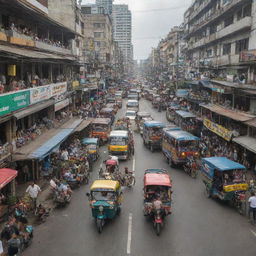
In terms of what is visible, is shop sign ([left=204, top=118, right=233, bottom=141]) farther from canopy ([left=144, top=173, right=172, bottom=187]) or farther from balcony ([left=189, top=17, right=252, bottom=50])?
canopy ([left=144, top=173, right=172, bottom=187])

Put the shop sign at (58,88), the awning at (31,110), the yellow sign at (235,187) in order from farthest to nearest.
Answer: the shop sign at (58,88) → the awning at (31,110) → the yellow sign at (235,187)

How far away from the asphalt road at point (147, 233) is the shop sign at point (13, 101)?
20.7 ft

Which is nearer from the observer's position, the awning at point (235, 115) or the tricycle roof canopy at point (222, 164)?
the tricycle roof canopy at point (222, 164)

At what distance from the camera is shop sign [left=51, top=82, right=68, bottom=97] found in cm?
2939

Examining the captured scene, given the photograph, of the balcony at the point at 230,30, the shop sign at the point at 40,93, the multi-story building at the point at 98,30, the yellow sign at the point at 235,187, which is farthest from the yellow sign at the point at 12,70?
the multi-story building at the point at 98,30

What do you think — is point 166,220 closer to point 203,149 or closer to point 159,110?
point 203,149

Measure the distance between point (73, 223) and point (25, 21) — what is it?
17925 millimetres

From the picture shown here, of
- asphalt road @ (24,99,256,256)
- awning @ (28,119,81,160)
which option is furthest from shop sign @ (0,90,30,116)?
Result: asphalt road @ (24,99,256,256)

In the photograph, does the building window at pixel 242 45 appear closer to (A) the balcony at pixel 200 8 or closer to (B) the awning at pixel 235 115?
(B) the awning at pixel 235 115

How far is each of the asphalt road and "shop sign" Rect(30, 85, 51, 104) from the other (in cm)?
823

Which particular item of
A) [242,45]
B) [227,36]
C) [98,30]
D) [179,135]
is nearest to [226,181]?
[179,135]

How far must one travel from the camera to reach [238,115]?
28.6 metres

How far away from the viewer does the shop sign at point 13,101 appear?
58.0 ft

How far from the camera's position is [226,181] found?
59.3ft
